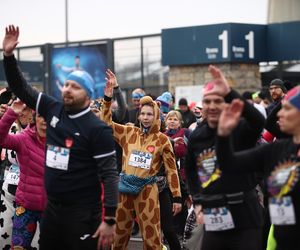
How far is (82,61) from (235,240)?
2191 centimetres

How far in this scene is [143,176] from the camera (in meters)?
8.55

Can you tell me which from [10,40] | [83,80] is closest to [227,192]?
[83,80]

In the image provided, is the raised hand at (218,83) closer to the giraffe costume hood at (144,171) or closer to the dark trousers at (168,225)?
the giraffe costume hood at (144,171)

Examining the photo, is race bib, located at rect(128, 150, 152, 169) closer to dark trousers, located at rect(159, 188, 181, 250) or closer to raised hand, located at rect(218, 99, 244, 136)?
dark trousers, located at rect(159, 188, 181, 250)

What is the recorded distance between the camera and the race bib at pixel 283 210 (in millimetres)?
5145

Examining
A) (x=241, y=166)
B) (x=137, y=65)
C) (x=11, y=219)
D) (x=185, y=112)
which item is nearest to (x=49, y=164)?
(x=241, y=166)

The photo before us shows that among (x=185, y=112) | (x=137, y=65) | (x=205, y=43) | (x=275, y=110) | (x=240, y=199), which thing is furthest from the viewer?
(x=137, y=65)

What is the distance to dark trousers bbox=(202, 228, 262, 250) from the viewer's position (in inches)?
232

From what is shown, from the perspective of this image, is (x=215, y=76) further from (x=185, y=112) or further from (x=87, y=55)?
(x=87, y=55)

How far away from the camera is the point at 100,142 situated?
20.1ft

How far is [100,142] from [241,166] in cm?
128

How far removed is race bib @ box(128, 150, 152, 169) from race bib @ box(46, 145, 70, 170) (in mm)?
2335

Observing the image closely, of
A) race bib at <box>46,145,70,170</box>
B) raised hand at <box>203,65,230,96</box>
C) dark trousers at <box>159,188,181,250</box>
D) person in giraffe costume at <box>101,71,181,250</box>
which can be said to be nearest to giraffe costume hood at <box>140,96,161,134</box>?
person in giraffe costume at <box>101,71,181,250</box>

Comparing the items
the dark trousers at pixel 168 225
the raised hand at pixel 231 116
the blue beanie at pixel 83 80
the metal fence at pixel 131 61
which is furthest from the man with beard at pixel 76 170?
the metal fence at pixel 131 61
